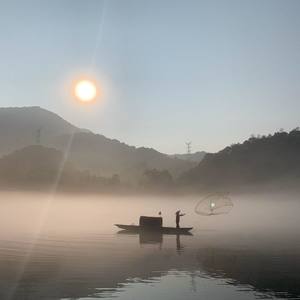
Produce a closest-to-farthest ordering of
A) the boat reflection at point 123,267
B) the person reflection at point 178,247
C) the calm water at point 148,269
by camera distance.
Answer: the calm water at point 148,269 < the boat reflection at point 123,267 < the person reflection at point 178,247

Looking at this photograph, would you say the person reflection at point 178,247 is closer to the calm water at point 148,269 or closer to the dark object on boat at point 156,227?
the calm water at point 148,269

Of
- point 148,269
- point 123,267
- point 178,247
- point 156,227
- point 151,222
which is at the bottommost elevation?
point 148,269

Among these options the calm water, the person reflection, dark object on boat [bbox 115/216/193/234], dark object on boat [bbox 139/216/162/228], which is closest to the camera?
the calm water

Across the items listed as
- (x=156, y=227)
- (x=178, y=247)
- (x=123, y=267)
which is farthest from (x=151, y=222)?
(x=123, y=267)

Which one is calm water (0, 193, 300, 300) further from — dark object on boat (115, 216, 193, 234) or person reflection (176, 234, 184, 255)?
dark object on boat (115, 216, 193, 234)

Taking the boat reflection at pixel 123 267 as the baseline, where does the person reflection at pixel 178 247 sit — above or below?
above

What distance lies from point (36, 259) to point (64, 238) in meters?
32.0

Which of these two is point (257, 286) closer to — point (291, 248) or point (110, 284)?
point (110, 284)

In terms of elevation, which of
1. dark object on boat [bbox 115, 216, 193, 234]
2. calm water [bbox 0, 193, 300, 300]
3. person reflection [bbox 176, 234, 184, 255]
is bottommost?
calm water [bbox 0, 193, 300, 300]

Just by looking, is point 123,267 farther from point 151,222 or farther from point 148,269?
point 151,222

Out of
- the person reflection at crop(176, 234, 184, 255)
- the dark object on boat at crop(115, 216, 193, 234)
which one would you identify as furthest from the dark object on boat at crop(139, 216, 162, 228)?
the person reflection at crop(176, 234, 184, 255)

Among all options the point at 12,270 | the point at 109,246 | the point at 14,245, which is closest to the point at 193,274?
the point at 12,270

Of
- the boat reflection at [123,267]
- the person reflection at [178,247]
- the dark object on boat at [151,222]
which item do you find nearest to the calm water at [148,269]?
the boat reflection at [123,267]

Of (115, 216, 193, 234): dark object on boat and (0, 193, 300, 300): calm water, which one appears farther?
(115, 216, 193, 234): dark object on boat
